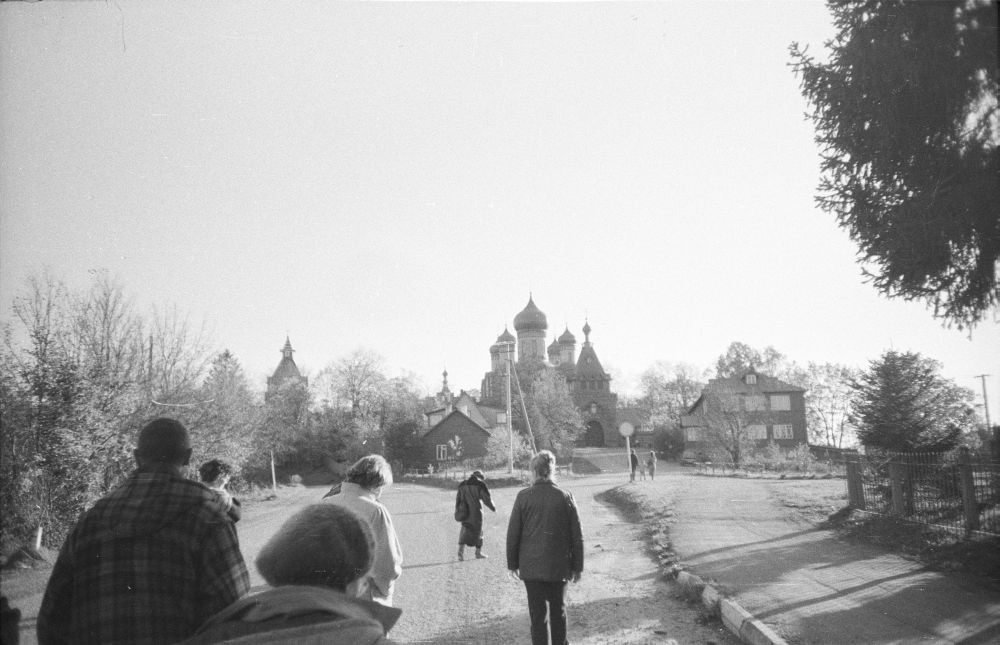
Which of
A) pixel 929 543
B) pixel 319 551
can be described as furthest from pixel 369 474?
pixel 929 543

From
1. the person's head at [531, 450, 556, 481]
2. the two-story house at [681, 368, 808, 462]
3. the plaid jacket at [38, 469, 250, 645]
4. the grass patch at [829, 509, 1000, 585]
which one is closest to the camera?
the plaid jacket at [38, 469, 250, 645]

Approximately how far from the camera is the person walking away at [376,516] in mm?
4215

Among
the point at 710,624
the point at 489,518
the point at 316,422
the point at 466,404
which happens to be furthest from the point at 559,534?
the point at 466,404

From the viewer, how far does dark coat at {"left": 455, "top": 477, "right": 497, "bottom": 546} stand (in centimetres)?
1070

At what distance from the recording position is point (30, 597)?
8.77m

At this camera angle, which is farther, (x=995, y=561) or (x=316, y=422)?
(x=316, y=422)

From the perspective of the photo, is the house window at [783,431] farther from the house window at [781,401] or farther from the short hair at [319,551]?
the short hair at [319,551]

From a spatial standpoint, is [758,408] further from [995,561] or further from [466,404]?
[995,561]

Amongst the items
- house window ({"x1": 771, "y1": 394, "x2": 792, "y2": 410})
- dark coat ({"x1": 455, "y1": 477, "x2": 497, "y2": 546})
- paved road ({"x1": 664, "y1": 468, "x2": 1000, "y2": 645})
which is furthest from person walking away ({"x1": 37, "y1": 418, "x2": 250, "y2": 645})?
house window ({"x1": 771, "y1": 394, "x2": 792, "y2": 410})

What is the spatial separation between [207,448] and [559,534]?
19338 millimetres

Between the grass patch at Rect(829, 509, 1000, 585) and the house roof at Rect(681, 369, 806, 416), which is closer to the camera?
the grass patch at Rect(829, 509, 1000, 585)

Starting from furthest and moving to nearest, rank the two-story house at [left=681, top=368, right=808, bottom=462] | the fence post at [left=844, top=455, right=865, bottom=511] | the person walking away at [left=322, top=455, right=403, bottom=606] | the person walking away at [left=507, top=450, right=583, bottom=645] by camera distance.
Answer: the two-story house at [left=681, top=368, right=808, bottom=462], the fence post at [left=844, top=455, right=865, bottom=511], the person walking away at [left=507, top=450, right=583, bottom=645], the person walking away at [left=322, top=455, right=403, bottom=606]

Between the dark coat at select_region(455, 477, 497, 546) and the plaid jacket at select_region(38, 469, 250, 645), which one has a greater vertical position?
the plaid jacket at select_region(38, 469, 250, 645)

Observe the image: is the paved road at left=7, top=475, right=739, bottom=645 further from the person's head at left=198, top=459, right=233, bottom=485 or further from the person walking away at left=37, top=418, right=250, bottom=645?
the person's head at left=198, top=459, right=233, bottom=485
